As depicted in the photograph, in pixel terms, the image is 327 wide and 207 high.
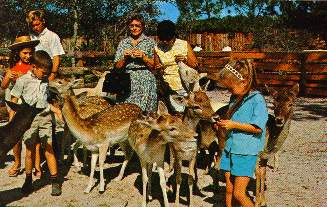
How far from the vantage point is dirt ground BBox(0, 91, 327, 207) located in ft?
19.6

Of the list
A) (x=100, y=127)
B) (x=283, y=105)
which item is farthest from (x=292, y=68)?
(x=100, y=127)

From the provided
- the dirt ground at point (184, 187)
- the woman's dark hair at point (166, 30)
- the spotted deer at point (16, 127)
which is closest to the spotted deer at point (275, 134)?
the dirt ground at point (184, 187)

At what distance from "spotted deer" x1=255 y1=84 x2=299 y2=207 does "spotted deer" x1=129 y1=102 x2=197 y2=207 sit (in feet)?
3.36

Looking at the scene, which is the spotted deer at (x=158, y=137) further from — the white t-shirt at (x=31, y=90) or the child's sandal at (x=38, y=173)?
the child's sandal at (x=38, y=173)

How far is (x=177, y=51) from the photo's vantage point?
662 centimetres

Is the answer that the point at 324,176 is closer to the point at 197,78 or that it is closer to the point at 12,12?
the point at 197,78

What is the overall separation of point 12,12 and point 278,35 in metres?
17.6

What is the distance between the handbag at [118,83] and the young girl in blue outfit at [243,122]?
251 cm

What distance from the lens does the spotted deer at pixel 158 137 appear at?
5.18 m

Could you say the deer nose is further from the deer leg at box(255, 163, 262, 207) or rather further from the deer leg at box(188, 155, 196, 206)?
the deer leg at box(188, 155, 196, 206)

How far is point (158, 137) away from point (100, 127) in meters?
1.39

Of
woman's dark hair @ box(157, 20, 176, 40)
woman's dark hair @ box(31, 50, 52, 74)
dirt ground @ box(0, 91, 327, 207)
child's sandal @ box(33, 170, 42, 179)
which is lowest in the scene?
dirt ground @ box(0, 91, 327, 207)

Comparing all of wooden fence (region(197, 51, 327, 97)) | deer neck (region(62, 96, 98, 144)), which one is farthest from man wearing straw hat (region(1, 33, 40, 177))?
wooden fence (region(197, 51, 327, 97))

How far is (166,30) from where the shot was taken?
6488 mm
